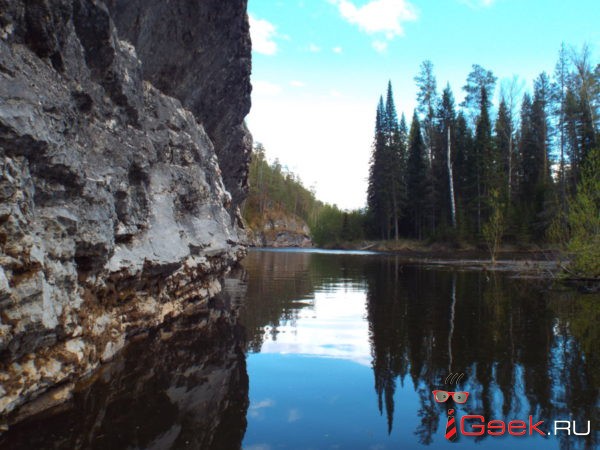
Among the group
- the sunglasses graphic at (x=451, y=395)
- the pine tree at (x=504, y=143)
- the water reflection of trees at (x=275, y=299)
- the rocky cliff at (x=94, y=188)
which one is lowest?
the water reflection of trees at (x=275, y=299)

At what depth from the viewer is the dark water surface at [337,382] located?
178 inches

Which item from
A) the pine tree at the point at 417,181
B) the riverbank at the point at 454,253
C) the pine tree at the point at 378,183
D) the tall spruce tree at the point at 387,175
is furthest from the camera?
the pine tree at the point at 378,183

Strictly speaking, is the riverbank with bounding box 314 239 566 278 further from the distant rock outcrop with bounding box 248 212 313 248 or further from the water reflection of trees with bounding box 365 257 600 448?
the distant rock outcrop with bounding box 248 212 313 248

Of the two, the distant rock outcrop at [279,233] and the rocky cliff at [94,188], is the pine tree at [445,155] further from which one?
the distant rock outcrop at [279,233]

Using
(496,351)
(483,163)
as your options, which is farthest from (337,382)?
(483,163)

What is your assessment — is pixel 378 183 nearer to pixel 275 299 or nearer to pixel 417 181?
pixel 417 181

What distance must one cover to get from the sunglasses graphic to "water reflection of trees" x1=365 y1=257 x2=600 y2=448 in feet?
0.37

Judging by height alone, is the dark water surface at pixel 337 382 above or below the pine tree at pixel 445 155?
below

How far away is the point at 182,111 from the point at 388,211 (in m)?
44.1

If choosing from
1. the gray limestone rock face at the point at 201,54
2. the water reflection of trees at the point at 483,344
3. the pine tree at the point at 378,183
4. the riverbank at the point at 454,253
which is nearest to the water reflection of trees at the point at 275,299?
the water reflection of trees at the point at 483,344

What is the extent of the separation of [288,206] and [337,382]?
10244 centimetres

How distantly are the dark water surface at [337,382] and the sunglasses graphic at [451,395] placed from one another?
81mm

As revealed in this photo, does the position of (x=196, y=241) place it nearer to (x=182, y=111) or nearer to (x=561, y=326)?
(x=182, y=111)

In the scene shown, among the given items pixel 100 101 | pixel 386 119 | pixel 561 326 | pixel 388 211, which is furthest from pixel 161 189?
pixel 386 119
